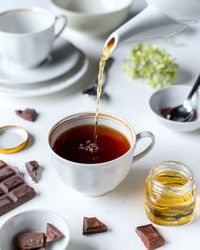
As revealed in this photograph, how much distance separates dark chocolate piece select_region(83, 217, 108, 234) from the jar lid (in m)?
0.22

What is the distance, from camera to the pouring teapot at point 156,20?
870 millimetres

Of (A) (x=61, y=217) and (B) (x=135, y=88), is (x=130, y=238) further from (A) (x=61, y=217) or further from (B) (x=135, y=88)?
(B) (x=135, y=88)

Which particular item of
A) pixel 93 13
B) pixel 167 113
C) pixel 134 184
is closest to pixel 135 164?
pixel 134 184

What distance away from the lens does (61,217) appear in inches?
32.2

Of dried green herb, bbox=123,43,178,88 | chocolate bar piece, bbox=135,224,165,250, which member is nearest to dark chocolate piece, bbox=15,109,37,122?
dried green herb, bbox=123,43,178,88

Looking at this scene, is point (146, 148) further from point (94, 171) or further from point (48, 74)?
point (48, 74)

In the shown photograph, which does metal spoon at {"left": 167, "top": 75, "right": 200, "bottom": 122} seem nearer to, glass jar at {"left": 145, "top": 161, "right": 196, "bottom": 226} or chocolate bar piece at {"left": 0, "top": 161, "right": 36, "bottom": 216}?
glass jar at {"left": 145, "top": 161, "right": 196, "bottom": 226}

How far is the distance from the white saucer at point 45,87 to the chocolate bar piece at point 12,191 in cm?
23

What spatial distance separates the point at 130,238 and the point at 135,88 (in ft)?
1.37

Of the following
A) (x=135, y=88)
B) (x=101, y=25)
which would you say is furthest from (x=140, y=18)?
(x=101, y=25)

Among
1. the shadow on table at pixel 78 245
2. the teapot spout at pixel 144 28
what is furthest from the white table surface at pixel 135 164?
the teapot spout at pixel 144 28

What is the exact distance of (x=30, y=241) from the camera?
2.61 feet

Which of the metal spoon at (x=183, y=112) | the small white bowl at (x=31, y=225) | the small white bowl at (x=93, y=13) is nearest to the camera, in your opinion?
the small white bowl at (x=31, y=225)

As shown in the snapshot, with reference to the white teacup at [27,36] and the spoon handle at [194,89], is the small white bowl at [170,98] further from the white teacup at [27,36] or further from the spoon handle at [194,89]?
the white teacup at [27,36]
